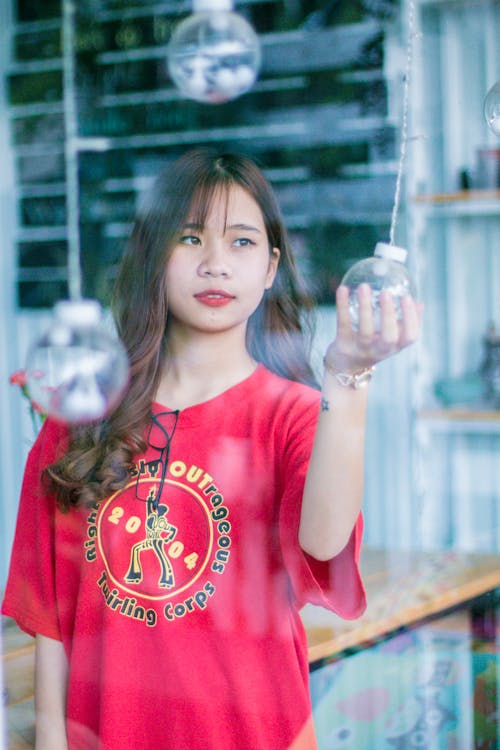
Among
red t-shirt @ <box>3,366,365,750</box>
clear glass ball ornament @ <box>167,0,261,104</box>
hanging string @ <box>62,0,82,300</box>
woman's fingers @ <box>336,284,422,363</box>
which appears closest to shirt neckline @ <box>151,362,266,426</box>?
red t-shirt @ <box>3,366,365,750</box>

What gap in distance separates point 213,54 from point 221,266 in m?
0.45

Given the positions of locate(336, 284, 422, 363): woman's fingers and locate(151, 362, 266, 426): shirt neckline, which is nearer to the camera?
locate(336, 284, 422, 363): woman's fingers

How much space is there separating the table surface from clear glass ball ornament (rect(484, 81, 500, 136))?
1.38ft

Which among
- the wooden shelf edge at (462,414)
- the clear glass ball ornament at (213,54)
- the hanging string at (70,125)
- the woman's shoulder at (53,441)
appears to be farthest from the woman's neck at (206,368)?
the wooden shelf edge at (462,414)

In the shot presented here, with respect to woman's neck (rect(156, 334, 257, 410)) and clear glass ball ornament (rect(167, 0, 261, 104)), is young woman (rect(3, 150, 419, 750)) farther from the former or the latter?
clear glass ball ornament (rect(167, 0, 261, 104))

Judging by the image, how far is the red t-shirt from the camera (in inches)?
29.7

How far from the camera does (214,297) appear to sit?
0.77 m

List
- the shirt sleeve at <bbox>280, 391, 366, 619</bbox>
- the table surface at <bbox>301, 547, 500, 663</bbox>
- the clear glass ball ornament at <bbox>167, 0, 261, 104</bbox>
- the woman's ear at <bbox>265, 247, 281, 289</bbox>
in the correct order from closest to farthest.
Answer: the shirt sleeve at <bbox>280, 391, 366, 619</bbox> → the woman's ear at <bbox>265, 247, 281, 289</bbox> → the table surface at <bbox>301, 547, 500, 663</bbox> → the clear glass ball ornament at <bbox>167, 0, 261, 104</bbox>

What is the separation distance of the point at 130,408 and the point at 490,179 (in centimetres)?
144

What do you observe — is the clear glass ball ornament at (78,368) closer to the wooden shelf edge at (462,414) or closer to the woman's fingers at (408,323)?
the woman's fingers at (408,323)

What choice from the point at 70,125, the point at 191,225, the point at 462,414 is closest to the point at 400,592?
the point at 191,225

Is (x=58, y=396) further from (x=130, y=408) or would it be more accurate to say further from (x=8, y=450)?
(x=8, y=450)

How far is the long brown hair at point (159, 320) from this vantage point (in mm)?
801

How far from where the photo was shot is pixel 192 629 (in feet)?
2.47
